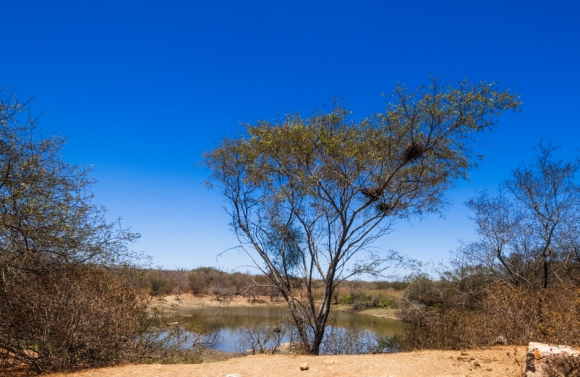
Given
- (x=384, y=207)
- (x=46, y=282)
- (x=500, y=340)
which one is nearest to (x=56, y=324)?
(x=46, y=282)

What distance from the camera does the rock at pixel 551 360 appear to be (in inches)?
252

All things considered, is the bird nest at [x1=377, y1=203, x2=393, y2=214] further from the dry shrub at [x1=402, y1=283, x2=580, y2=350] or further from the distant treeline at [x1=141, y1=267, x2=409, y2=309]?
the distant treeline at [x1=141, y1=267, x2=409, y2=309]

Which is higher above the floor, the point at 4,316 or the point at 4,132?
the point at 4,132

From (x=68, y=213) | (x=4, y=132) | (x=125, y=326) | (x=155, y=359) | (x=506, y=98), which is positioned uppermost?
(x=506, y=98)

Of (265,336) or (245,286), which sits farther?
(245,286)

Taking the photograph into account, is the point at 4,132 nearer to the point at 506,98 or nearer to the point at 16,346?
the point at 16,346

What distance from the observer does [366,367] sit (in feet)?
26.9

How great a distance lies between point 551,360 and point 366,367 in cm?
321

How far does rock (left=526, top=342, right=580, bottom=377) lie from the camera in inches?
252

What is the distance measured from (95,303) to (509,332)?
1006cm

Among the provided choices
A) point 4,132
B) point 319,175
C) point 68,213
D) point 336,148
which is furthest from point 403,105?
point 4,132

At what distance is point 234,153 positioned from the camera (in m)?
15.1

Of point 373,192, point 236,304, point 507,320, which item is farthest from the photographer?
point 236,304

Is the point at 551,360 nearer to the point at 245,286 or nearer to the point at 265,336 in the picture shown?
the point at 265,336
